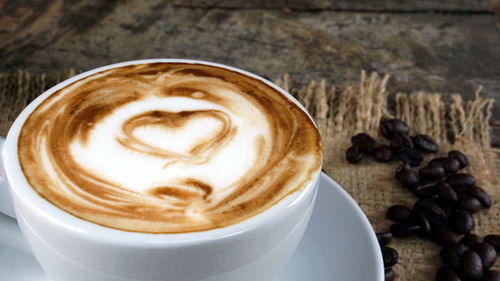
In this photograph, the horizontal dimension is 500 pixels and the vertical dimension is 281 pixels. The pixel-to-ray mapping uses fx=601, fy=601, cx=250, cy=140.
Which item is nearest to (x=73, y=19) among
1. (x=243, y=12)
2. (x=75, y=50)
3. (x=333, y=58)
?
(x=75, y=50)

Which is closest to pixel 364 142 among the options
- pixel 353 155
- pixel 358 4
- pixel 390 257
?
pixel 353 155

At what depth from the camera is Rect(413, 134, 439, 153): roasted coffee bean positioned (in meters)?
1.46

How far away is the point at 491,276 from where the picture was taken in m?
1.12

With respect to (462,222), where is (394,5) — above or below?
above

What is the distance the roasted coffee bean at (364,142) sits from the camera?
1434 millimetres

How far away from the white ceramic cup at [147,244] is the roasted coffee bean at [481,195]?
0.61m

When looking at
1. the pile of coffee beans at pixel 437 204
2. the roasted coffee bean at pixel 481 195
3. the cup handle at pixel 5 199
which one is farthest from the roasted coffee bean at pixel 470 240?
the cup handle at pixel 5 199

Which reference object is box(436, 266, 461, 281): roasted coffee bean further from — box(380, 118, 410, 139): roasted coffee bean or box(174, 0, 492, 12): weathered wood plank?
box(174, 0, 492, 12): weathered wood plank

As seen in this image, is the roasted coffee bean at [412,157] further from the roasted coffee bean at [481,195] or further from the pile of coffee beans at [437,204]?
the roasted coffee bean at [481,195]

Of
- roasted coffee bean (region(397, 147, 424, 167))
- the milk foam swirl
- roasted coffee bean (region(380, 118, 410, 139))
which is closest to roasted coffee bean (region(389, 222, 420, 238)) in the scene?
roasted coffee bean (region(397, 147, 424, 167))

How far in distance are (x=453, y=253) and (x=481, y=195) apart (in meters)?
0.20

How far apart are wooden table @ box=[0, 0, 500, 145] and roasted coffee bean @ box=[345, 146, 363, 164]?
1.29ft

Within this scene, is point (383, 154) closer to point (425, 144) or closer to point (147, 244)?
point (425, 144)

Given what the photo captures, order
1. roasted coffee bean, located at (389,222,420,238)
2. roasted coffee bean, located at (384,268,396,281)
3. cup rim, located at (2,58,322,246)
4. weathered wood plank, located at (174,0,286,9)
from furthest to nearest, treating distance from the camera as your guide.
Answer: weathered wood plank, located at (174,0,286,9), roasted coffee bean, located at (389,222,420,238), roasted coffee bean, located at (384,268,396,281), cup rim, located at (2,58,322,246)
